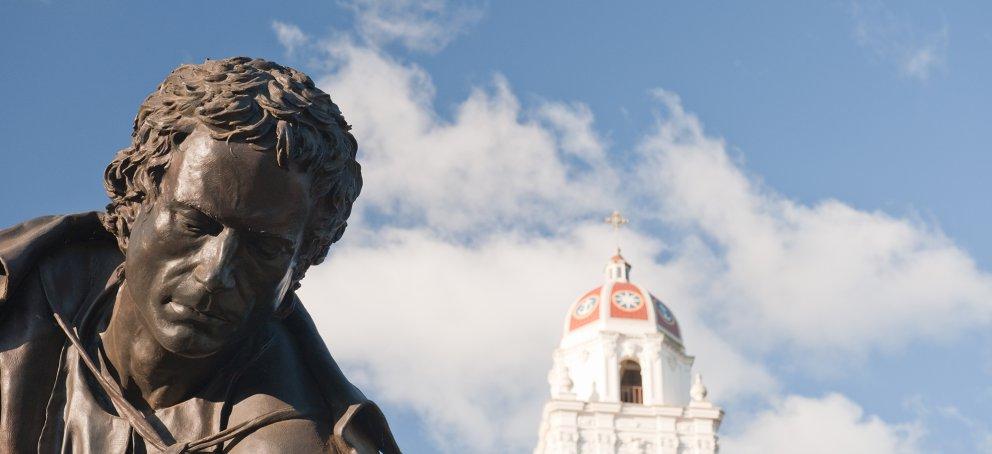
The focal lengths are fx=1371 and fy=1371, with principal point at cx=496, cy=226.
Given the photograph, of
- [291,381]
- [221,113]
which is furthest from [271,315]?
[221,113]

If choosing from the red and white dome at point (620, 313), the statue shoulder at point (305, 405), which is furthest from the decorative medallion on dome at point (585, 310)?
the statue shoulder at point (305, 405)

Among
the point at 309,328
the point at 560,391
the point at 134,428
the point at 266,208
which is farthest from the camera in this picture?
the point at 560,391

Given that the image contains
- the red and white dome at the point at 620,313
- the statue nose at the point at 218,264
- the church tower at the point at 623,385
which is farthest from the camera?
the red and white dome at the point at 620,313

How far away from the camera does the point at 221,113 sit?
220 cm

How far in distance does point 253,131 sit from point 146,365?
Result: 18.5 inches

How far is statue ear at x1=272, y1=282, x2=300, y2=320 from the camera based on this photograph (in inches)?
93.4

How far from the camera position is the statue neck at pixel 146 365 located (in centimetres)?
233

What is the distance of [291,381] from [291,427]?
0.15 meters

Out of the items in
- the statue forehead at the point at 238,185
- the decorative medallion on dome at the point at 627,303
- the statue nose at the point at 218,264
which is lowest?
the statue nose at the point at 218,264

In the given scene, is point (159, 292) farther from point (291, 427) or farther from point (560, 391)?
point (560, 391)

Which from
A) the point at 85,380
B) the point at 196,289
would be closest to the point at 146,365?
the point at 85,380

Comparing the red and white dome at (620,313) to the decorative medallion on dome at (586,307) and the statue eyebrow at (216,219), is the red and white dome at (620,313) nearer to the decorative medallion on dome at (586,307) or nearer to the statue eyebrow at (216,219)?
the decorative medallion on dome at (586,307)

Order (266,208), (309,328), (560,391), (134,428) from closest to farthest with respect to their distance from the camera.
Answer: (266,208) < (134,428) < (309,328) < (560,391)

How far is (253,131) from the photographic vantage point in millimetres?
2186
